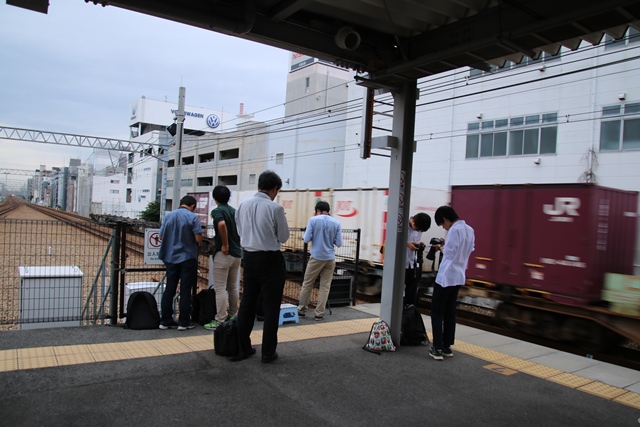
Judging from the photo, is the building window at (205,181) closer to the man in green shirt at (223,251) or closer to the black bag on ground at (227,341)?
the man in green shirt at (223,251)

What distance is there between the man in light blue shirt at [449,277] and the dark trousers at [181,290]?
3.26 m

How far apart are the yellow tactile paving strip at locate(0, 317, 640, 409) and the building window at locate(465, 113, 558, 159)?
61.6 feet

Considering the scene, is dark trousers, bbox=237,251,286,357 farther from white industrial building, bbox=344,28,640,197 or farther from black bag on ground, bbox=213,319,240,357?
white industrial building, bbox=344,28,640,197

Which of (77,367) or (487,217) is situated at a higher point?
(487,217)

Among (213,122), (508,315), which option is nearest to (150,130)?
(213,122)

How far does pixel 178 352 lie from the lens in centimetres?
519

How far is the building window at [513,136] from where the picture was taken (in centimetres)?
2194

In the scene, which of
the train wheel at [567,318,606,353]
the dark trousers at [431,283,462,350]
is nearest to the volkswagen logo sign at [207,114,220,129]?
the train wheel at [567,318,606,353]

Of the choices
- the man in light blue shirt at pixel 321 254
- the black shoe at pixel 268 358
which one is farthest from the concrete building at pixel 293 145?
the black shoe at pixel 268 358

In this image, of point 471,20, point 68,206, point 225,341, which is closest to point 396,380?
point 225,341

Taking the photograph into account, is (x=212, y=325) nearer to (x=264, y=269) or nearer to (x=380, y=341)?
(x=264, y=269)

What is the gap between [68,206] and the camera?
107562 millimetres

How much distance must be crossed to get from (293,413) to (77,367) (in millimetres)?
2301

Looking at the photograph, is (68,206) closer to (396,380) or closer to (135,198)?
(135,198)
